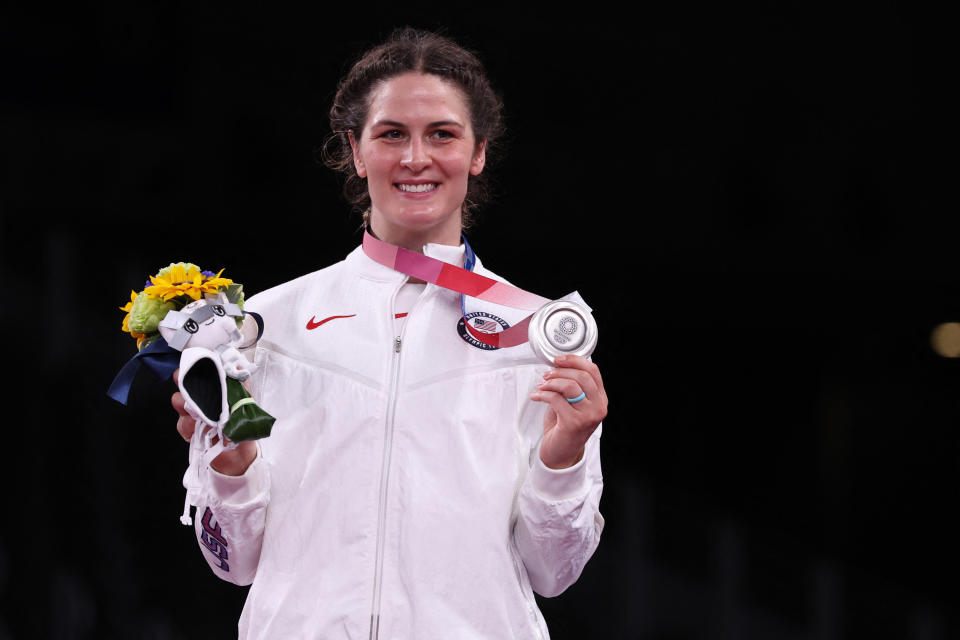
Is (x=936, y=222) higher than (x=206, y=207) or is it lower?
higher

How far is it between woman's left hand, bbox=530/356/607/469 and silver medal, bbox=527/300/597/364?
3 centimetres

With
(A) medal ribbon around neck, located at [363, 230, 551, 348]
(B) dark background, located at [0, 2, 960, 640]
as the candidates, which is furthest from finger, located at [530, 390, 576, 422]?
(B) dark background, located at [0, 2, 960, 640]

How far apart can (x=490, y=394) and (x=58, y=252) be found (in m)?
2.49

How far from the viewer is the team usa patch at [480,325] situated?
66.4 inches

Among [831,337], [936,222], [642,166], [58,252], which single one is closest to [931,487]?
[831,337]

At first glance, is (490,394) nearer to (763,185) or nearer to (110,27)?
(110,27)

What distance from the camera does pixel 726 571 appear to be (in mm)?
4074

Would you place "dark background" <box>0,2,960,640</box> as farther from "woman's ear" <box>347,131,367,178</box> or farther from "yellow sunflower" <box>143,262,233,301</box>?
"yellow sunflower" <box>143,262,233,301</box>

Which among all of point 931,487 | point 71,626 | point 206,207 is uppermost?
point 206,207

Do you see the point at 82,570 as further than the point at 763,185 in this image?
No

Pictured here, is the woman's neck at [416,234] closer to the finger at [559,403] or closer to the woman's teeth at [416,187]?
the woman's teeth at [416,187]

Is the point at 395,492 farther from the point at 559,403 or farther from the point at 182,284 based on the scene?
the point at 182,284

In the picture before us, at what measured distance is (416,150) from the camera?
168 cm

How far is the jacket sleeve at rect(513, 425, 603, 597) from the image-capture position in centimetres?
156
